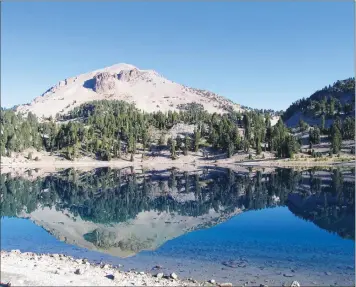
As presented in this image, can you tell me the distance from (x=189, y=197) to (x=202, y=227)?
22.4m

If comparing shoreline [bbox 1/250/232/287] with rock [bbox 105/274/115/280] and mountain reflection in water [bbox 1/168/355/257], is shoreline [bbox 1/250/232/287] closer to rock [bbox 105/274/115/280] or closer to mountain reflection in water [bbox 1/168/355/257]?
rock [bbox 105/274/115/280]

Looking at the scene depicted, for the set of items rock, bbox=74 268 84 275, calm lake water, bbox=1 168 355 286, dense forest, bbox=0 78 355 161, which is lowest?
calm lake water, bbox=1 168 355 286

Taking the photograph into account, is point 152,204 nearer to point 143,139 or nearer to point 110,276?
point 110,276

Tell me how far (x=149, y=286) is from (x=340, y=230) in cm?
2584

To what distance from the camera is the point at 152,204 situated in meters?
60.1

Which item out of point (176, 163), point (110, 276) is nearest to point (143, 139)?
point (176, 163)

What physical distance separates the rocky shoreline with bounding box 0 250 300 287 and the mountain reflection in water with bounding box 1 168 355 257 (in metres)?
6.16

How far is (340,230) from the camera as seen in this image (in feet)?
129

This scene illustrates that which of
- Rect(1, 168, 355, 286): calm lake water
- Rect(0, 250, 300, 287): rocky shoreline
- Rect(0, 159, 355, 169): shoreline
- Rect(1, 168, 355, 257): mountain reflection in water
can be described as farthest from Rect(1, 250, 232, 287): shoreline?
Rect(0, 159, 355, 169): shoreline

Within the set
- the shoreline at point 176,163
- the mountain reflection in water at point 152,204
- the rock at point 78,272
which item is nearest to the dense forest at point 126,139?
the shoreline at point 176,163

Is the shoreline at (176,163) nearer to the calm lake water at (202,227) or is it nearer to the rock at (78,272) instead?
the calm lake water at (202,227)

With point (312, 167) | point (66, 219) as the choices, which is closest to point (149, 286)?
point (66, 219)

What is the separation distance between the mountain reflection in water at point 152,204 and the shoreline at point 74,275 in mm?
6100

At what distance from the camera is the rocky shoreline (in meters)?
22.5
